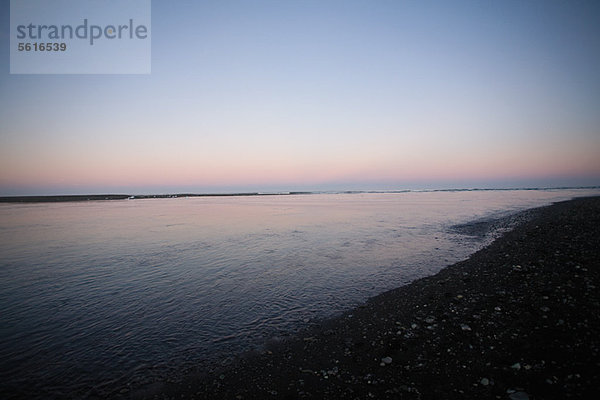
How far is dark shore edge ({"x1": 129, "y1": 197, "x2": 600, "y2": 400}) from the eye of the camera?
4.98m

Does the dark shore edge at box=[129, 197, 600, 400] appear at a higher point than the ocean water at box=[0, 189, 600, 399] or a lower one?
higher

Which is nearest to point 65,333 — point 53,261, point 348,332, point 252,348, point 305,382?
point 252,348

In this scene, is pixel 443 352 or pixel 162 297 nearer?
pixel 443 352

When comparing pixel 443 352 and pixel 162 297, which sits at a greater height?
pixel 443 352

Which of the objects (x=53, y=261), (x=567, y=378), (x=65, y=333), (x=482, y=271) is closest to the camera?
(x=567, y=378)

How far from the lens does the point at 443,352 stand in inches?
238

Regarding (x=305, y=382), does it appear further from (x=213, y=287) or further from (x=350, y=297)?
(x=213, y=287)

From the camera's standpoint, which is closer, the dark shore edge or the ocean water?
the dark shore edge

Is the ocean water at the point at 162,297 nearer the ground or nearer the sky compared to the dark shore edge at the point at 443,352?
nearer the ground

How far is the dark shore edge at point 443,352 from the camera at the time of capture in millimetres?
4984

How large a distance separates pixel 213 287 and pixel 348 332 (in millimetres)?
7521

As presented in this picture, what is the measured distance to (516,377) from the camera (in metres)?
4.98

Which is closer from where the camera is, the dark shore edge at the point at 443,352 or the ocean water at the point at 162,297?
the dark shore edge at the point at 443,352

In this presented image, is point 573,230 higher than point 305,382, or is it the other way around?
point 573,230
